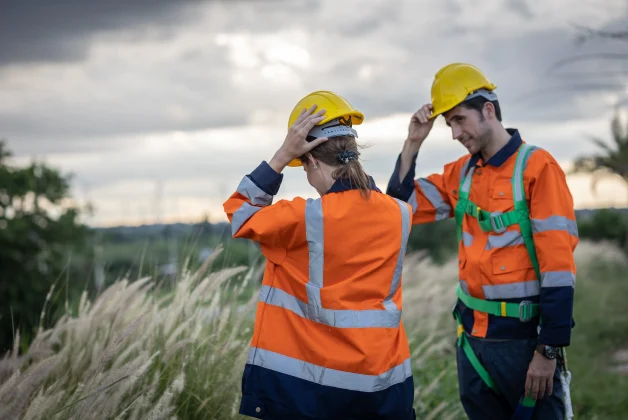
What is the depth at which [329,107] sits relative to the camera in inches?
127

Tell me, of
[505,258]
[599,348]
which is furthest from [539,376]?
[599,348]

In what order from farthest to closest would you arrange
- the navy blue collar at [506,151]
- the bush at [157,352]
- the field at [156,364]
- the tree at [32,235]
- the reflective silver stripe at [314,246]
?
the tree at [32,235] → the bush at [157,352] → the navy blue collar at [506,151] → the field at [156,364] → the reflective silver stripe at [314,246]

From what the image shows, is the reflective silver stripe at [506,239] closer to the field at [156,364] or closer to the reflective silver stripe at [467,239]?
the reflective silver stripe at [467,239]

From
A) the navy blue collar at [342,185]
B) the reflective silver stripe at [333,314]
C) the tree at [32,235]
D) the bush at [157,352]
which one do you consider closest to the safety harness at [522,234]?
the reflective silver stripe at [333,314]

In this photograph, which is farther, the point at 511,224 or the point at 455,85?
the point at 455,85

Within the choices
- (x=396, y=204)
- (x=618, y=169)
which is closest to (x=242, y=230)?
(x=396, y=204)

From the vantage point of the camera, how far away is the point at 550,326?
3.46 m

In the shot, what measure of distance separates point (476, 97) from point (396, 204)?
1085 millimetres

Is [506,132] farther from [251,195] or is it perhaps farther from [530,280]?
[251,195]

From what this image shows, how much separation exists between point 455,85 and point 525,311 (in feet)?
4.05

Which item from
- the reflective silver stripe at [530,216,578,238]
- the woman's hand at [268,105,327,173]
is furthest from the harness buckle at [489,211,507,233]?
the woman's hand at [268,105,327,173]

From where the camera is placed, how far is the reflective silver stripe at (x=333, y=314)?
9.76 feet

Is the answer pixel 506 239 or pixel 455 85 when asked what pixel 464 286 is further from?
pixel 455 85

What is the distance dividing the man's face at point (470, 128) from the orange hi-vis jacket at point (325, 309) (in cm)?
97
